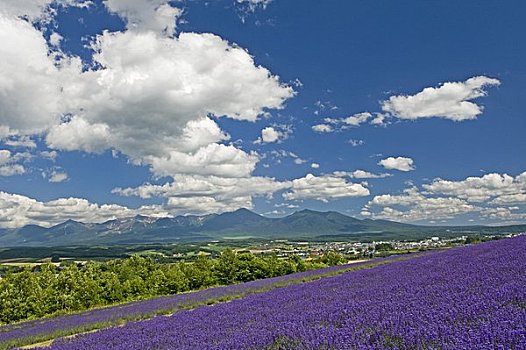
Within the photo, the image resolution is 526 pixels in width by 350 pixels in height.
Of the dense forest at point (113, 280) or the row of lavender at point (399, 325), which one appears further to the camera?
the dense forest at point (113, 280)

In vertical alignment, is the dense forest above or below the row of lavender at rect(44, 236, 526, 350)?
below

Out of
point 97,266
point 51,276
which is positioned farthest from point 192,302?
point 97,266

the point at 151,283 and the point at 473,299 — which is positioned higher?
the point at 473,299

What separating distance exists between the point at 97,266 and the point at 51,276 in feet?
14.8

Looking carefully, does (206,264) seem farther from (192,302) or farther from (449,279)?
(449,279)

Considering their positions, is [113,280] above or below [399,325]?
below

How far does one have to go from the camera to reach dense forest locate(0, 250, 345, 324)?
29.2 meters

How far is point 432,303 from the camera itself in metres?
6.77

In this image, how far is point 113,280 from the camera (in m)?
32.0

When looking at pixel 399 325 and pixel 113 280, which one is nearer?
pixel 399 325

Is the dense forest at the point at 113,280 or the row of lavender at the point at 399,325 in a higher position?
the row of lavender at the point at 399,325

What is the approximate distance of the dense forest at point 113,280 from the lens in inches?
1148

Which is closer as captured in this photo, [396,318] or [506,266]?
[396,318]

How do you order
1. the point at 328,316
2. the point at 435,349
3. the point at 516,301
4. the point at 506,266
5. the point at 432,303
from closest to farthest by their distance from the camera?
the point at 435,349 → the point at 516,301 → the point at 432,303 → the point at 328,316 → the point at 506,266
